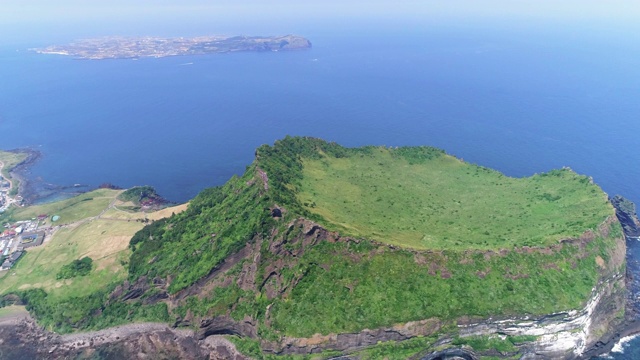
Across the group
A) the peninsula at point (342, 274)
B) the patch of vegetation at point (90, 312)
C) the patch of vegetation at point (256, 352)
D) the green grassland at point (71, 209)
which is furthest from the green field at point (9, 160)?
the patch of vegetation at point (256, 352)

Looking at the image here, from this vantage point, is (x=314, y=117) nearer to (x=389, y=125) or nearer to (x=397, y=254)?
(x=389, y=125)

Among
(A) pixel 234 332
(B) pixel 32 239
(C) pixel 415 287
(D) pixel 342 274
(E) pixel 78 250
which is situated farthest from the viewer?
(B) pixel 32 239

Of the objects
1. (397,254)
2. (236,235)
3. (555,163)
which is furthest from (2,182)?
(555,163)

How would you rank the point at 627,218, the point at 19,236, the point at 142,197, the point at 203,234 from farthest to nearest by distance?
the point at 142,197
the point at 19,236
the point at 627,218
the point at 203,234

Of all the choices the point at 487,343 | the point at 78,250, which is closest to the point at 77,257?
the point at 78,250

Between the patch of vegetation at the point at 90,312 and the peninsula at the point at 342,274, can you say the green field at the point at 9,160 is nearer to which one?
the peninsula at the point at 342,274

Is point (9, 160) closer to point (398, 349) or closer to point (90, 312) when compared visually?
point (90, 312)
